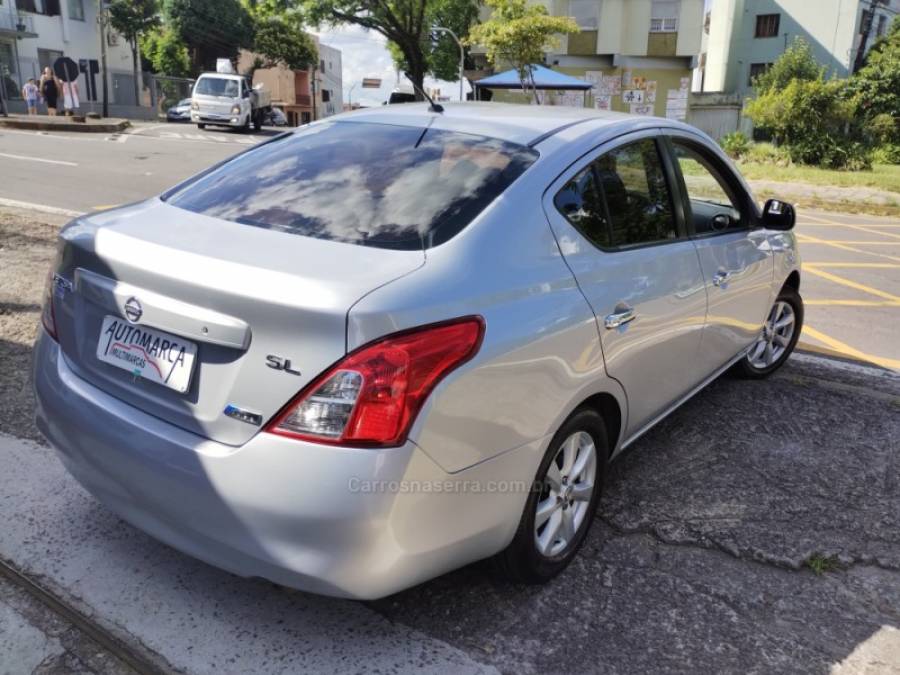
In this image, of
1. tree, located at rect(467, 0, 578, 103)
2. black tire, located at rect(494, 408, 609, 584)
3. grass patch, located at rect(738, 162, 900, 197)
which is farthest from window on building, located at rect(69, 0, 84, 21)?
black tire, located at rect(494, 408, 609, 584)

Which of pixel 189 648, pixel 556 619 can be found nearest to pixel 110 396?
pixel 189 648

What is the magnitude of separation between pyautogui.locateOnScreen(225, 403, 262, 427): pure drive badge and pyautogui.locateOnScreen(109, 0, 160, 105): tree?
44446 mm

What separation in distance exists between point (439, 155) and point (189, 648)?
1801mm

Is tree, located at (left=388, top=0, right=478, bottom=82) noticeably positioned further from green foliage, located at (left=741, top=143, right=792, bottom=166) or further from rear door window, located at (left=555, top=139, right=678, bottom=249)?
rear door window, located at (left=555, top=139, right=678, bottom=249)

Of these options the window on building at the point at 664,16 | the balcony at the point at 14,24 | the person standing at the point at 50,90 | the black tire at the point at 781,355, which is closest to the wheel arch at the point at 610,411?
the black tire at the point at 781,355

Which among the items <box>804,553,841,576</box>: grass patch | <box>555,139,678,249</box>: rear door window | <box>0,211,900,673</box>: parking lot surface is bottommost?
<box>804,553,841,576</box>: grass patch

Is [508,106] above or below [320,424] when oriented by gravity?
above

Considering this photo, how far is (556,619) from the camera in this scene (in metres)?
2.56

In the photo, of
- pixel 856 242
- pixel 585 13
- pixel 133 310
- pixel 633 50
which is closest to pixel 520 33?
pixel 585 13

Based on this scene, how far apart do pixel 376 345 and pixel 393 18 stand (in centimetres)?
3635

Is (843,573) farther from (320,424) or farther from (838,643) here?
(320,424)

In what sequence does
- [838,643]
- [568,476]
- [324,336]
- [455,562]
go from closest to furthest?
1. [324,336]
2. [455,562]
3. [838,643]
4. [568,476]

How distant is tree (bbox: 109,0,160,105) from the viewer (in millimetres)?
41531

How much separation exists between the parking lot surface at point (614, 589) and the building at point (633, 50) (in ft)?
111
